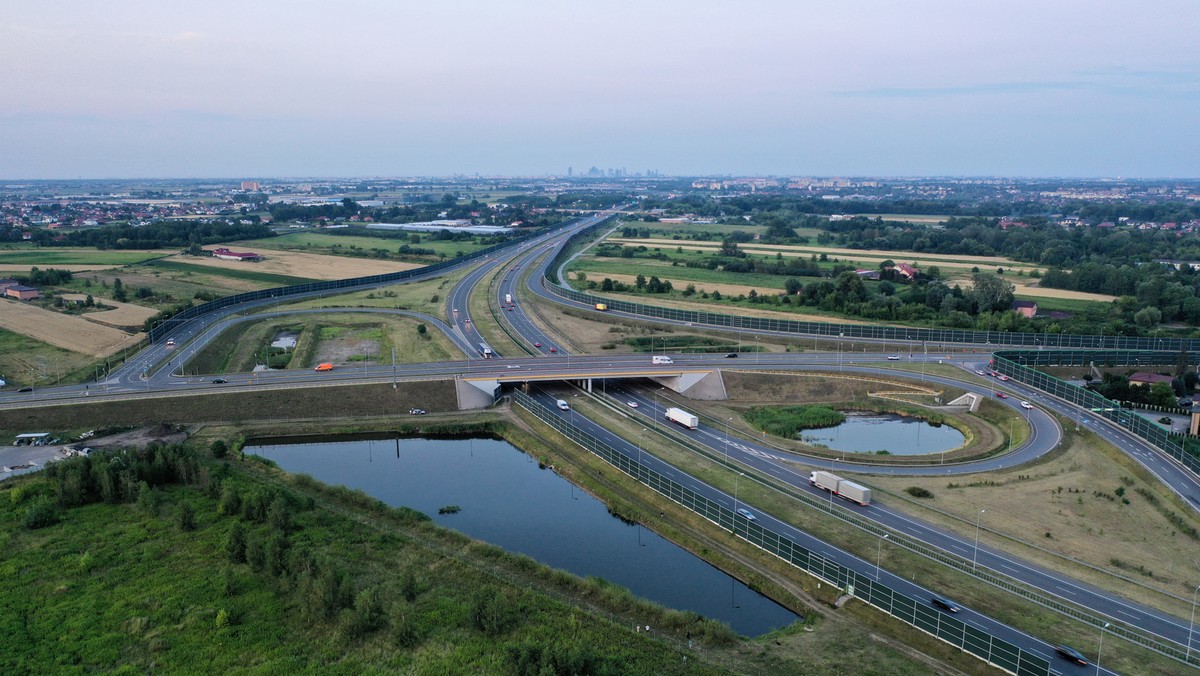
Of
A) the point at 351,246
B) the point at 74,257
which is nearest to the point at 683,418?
the point at 351,246

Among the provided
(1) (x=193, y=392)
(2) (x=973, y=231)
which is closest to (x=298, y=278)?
(1) (x=193, y=392)

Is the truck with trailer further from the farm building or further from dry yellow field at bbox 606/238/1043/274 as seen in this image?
the farm building

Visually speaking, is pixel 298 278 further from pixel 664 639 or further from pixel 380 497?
pixel 664 639

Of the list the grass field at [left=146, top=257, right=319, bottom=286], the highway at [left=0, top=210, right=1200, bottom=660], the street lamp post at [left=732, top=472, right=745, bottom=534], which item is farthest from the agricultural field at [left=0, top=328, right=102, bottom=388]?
the street lamp post at [left=732, top=472, right=745, bottom=534]

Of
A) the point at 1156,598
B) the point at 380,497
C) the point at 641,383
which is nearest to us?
the point at 1156,598

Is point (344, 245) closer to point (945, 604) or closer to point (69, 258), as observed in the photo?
point (69, 258)

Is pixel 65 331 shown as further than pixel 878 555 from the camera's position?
Yes

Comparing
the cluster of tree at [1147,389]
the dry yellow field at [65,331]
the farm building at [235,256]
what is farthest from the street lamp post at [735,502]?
the farm building at [235,256]
